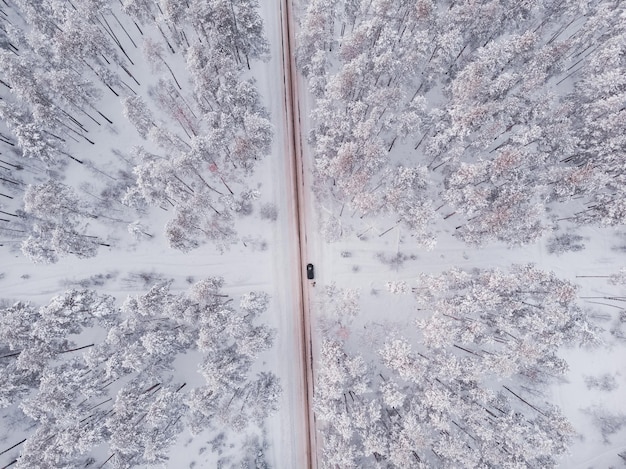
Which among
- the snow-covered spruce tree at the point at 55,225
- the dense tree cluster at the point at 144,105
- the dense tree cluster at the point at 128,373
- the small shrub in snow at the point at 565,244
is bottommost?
the dense tree cluster at the point at 128,373

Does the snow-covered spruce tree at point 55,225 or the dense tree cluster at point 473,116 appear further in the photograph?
the dense tree cluster at point 473,116

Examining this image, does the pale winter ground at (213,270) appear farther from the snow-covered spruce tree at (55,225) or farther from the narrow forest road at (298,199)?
the snow-covered spruce tree at (55,225)

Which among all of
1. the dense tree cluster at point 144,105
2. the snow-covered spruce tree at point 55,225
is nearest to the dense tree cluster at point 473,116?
the dense tree cluster at point 144,105

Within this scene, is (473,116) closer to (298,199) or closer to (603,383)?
(298,199)

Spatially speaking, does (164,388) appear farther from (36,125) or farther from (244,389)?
(36,125)

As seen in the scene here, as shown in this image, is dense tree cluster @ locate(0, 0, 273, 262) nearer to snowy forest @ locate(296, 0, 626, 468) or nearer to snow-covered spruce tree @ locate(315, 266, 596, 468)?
snowy forest @ locate(296, 0, 626, 468)

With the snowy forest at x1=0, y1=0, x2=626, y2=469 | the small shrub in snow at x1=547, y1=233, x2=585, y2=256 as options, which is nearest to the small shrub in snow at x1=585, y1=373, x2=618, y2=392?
the snowy forest at x1=0, y1=0, x2=626, y2=469
